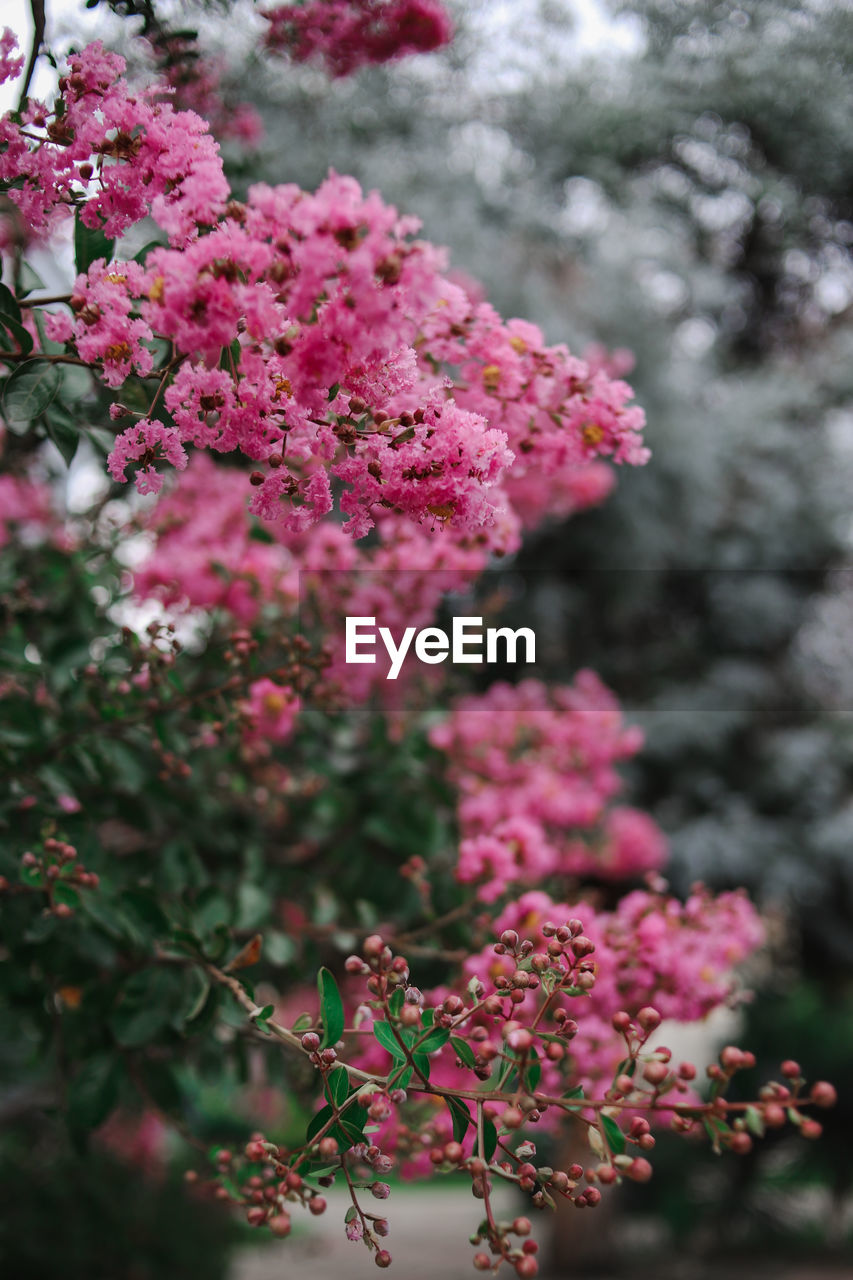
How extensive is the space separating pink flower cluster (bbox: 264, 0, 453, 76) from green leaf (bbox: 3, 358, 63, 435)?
3.90 ft

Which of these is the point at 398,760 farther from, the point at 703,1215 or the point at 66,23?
the point at 703,1215

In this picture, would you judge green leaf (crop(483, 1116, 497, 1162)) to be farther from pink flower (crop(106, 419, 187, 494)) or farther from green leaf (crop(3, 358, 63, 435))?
green leaf (crop(3, 358, 63, 435))

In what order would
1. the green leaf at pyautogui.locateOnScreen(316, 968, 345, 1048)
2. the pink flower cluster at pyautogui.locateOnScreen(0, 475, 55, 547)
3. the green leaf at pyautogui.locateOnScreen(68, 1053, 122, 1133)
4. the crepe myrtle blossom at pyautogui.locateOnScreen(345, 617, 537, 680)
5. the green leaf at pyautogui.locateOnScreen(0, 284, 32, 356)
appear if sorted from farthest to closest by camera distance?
the pink flower cluster at pyautogui.locateOnScreen(0, 475, 55, 547) < the crepe myrtle blossom at pyautogui.locateOnScreen(345, 617, 537, 680) < the green leaf at pyautogui.locateOnScreen(68, 1053, 122, 1133) < the green leaf at pyautogui.locateOnScreen(0, 284, 32, 356) < the green leaf at pyautogui.locateOnScreen(316, 968, 345, 1048)

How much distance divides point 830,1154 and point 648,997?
5.00 meters

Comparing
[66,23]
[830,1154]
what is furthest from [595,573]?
[830,1154]

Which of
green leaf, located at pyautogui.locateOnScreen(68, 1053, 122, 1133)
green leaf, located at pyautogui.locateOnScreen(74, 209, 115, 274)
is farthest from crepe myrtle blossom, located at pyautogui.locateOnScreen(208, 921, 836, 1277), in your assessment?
green leaf, located at pyautogui.locateOnScreen(74, 209, 115, 274)

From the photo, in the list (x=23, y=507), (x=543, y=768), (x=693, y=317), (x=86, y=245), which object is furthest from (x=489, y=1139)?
(x=693, y=317)

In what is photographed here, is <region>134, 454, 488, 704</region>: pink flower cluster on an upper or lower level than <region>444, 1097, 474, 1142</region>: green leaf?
upper

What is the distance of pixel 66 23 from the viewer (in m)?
1.95

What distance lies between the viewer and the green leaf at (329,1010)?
831mm

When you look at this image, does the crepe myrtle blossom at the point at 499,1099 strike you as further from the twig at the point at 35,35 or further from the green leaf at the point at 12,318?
the twig at the point at 35,35

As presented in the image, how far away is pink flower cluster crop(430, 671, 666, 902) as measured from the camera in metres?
1.90

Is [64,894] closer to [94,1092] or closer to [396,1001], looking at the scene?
[94,1092]

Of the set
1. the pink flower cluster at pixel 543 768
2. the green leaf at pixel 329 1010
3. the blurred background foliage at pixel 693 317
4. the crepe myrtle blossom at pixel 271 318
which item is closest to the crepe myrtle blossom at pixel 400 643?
the pink flower cluster at pixel 543 768
